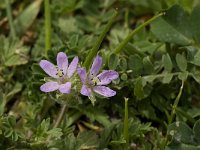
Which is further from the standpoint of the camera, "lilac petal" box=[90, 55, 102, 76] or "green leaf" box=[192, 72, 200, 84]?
"green leaf" box=[192, 72, 200, 84]

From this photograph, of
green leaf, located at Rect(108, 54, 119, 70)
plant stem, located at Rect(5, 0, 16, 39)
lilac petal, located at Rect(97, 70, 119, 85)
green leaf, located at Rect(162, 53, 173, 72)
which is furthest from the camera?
plant stem, located at Rect(5, 0, 16, 39)

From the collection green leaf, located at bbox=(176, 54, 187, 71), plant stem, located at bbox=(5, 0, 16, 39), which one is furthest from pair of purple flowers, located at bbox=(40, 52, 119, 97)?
plant stem, located at bbox=(5, 0, 16, 39)

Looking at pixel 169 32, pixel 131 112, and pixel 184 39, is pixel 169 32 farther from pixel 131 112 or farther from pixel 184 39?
pixel 131 112

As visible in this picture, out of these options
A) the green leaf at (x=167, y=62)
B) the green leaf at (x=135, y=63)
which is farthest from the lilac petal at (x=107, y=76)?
the green leaf at (x=167, y=62)

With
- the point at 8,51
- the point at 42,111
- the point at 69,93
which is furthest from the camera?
the point at 8,51

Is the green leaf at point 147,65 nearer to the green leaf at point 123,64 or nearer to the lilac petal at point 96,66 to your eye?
the green leaf at point 123,64

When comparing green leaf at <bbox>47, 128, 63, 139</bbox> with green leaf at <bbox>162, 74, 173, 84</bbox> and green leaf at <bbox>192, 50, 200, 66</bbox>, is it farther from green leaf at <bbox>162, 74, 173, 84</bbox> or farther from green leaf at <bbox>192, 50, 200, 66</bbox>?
green leaf at <bbox>192, 50, 200, 66</bbox>

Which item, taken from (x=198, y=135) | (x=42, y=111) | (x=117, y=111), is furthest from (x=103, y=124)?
(x=198, y=135)

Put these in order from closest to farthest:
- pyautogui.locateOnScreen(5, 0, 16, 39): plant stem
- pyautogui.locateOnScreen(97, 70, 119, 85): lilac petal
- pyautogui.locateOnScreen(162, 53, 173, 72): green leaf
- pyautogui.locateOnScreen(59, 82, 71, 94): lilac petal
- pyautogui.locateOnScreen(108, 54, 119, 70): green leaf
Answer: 1. pyautogui.locateOnScreen(59, 82, 71, 94): lilac petal
2. pyautogui.locateOnScreen(97, 70, 119, 85): lilac petal
3. pyautogui.locateOnScreen(108, 54, 119, 70): green leaf
4. pyautogui.locateOnScreen(162, 53, 173, 72): green leaf
5. pyautogui.locateOnScreen(5, 0, 16, 39): plant stem
